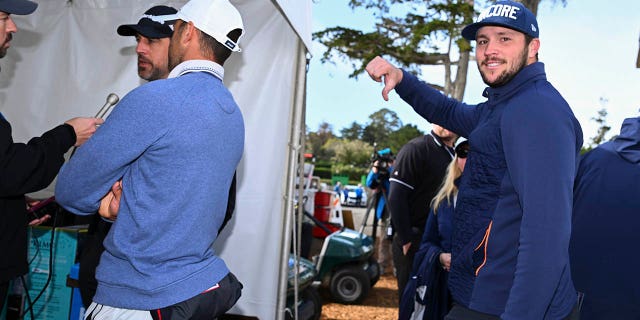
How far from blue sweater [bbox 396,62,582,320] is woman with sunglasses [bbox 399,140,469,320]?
174 centimetres

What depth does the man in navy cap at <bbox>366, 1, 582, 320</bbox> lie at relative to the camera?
155cm

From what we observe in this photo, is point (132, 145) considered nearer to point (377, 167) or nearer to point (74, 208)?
point (74, 208)

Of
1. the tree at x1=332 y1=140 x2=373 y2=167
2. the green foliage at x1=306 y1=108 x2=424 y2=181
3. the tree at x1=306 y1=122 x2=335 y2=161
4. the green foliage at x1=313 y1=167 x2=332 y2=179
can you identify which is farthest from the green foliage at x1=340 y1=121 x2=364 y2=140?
the green foliage at x1=313 y1=167 x2=332 y2=179

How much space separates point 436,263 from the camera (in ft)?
12.2

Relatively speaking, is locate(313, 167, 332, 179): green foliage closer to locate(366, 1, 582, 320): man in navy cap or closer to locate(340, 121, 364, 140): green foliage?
locate(366, 1, 582, 320): man in navy cap

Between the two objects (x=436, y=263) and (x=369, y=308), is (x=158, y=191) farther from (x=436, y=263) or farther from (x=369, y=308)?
(x=369, y=308)

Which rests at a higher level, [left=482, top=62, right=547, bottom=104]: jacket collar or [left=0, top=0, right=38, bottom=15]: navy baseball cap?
[left=0, top=0, right=38, bottom=15]: navy baseball cap

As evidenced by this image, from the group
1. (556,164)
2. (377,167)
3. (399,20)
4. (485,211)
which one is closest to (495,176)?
(485,211)

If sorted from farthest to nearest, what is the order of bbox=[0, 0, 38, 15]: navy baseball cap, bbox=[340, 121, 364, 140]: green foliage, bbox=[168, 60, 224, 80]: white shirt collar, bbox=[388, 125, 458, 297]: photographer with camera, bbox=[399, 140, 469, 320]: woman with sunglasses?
bbox=[340, 121, 364, 140]: green foliage → bbox=[388, 125, 458, 297]: photographer with camera → bbox=[399, 140, 469, 320]: woman with sunglasses → bbox=[0, 0, 38, 15]: navy baseball cap → bbox=[168, 60, 224, 80]: white shirt collar

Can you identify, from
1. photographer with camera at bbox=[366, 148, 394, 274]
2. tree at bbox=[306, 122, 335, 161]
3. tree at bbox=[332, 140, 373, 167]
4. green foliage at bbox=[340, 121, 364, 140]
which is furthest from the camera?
green foliage at bbox=[340, 121, 364, 140]

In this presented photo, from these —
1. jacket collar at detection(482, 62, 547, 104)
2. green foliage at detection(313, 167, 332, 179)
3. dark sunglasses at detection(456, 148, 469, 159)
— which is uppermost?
jacket collar at detection(482, 62, 547, 104)

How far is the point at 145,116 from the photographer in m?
1.57

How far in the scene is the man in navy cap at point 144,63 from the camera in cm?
264

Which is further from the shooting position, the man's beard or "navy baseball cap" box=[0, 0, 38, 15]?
"navy baseball cap" box=[0, 0, 38, 15]
